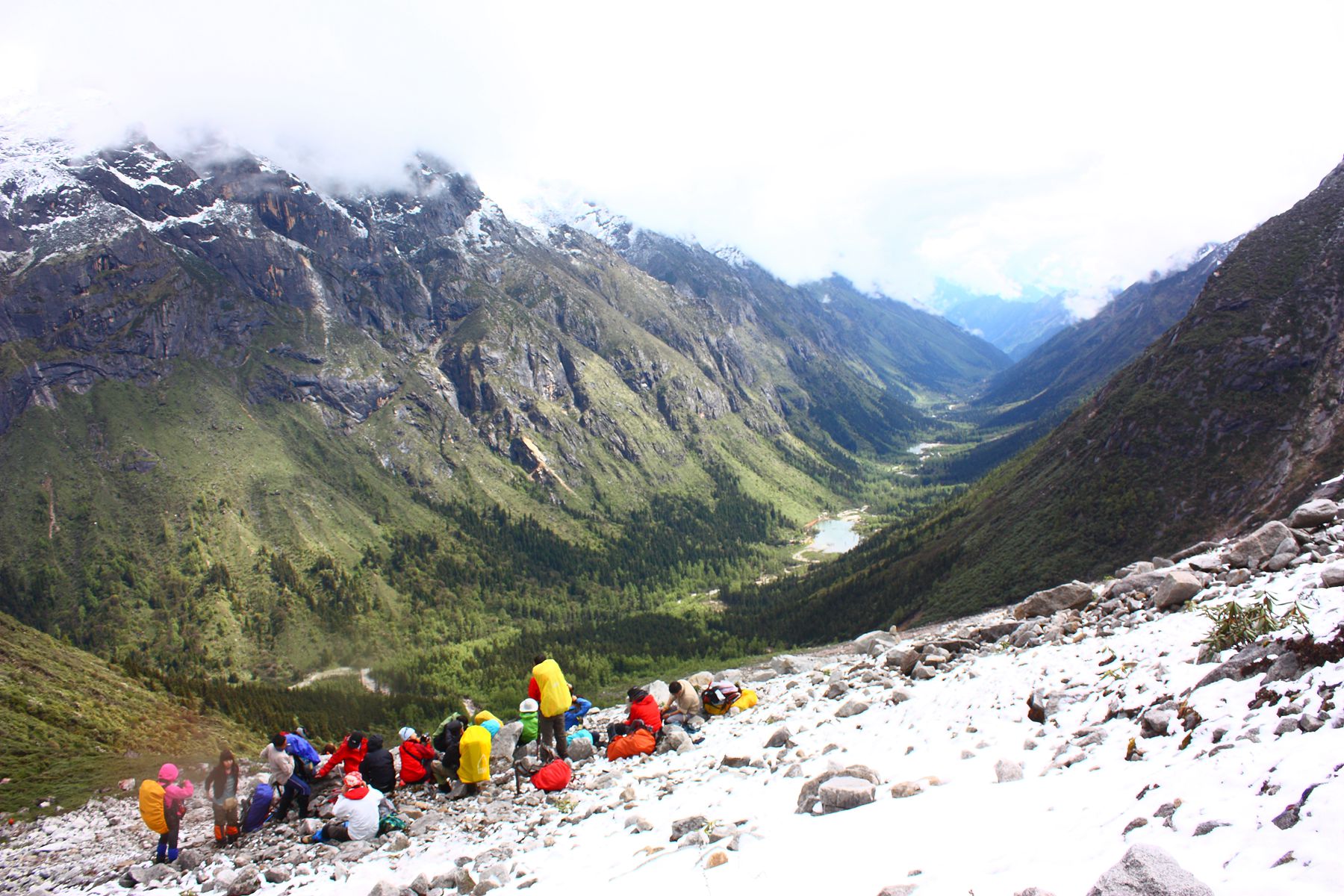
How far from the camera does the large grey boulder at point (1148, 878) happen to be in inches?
198

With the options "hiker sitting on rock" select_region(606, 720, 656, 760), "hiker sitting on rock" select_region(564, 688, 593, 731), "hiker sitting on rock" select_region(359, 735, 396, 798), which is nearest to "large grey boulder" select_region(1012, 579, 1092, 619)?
"hiker sitting on rock" select_region(606, 720, 656, 760)

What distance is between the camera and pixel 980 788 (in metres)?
9.95

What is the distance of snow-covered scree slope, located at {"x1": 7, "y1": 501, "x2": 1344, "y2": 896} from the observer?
6.37 meters

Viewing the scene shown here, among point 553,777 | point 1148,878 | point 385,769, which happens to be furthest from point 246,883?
point 1148,878

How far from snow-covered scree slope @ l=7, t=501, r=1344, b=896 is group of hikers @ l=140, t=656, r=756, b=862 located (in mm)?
796

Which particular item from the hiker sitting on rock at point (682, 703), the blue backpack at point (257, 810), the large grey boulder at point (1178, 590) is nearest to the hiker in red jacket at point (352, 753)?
the blue backpack at point (257, 810)

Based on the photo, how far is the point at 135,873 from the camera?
1744 centimetres

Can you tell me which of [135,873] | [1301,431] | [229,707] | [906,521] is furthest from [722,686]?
[906,521]

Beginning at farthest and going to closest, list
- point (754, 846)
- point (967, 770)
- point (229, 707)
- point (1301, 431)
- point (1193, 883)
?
point (229, 707) < point (1301, 431) < point (967, 770) < point (754, 846) < point (1193, 883)

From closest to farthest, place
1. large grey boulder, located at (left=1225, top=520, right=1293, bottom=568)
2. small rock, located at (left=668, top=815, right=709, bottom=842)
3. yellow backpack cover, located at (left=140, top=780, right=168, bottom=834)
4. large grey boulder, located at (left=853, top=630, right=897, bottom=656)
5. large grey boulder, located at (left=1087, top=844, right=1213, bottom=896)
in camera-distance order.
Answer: large grey boulder, located at (left=1087, top=844, right=1213, bottom=896)
small rock, located at (left=668, top=815, right=709, bottom=842)
large grey boulder, located at (left=1225, top=520, right=1293, bottom=568)
yellow backpack cover, located at (left=140, top=780, right=168, bottom=834)
large grey boulder, located at (left=853, top=630, right=897, bottom=656)

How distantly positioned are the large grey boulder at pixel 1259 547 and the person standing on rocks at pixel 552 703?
21041mm

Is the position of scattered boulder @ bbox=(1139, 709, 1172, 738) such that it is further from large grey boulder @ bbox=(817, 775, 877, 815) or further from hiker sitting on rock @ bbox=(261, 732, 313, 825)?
hiker sitting on rock @ bbox=(261, 732, 313, 825)

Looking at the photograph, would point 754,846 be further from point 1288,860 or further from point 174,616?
point 174,616

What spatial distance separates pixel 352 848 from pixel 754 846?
13157 millimetres
